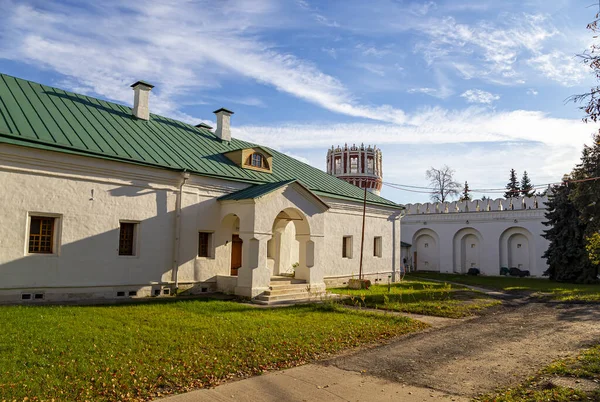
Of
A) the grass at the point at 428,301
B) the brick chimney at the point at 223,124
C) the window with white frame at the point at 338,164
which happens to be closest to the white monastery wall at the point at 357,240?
the grass at the point at 428,301

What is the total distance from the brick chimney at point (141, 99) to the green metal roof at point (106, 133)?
27cm

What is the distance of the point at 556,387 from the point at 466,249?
3433 cm

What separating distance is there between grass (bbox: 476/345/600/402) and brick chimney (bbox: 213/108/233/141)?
54.5 feet

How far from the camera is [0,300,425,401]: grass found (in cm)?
650

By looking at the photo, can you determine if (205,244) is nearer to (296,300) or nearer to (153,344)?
(296,300)

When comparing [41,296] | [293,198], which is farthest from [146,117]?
[41,296]

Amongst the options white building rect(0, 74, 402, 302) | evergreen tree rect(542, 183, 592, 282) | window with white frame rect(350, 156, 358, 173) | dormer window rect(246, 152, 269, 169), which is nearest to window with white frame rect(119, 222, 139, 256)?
white building rect(0, 74, 402, 302)

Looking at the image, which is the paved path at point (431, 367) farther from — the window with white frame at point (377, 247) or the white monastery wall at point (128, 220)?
the window with white frame at point (377, 247)

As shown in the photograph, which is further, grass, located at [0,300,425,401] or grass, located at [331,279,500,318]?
grass, located at [331,279,500,318]

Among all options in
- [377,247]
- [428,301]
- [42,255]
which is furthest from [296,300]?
[377,247]

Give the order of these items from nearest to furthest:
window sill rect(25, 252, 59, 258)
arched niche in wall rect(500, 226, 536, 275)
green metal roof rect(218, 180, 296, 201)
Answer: window sill rect(25, 252, 59, 258) → green metal roof rect(218, 180, 296, 201) → arched niche in wall rect(500, 226, 536, 275)

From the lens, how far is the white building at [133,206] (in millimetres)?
12938

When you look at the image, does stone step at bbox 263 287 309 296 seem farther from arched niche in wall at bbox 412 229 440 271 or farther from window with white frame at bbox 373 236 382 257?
arched niche in wall at bbox 412 229 440 271

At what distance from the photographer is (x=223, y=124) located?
21.6 meters
